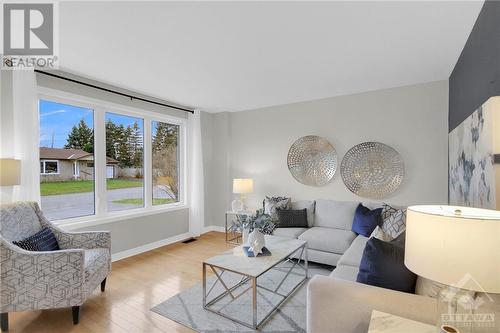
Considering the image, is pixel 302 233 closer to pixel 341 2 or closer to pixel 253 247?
pixel 253 247

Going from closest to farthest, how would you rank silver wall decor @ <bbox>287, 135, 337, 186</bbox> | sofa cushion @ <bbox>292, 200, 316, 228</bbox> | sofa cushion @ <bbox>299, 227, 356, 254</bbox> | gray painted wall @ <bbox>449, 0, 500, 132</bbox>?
gray painted wall @ <bbox>449, 0, 500, 132</bbox> < sofa cushion @ <bbox>299, 227, 356, 254</bbox> < sofa cushion @ <bbox>292, 200, 316, 228</bbox> < silver wall decor @ <bbox>287, 135, 337, 186</bbox>

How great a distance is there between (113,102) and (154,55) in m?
1.48

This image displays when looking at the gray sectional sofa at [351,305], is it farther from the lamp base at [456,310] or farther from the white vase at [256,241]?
the white vase at [256,241]

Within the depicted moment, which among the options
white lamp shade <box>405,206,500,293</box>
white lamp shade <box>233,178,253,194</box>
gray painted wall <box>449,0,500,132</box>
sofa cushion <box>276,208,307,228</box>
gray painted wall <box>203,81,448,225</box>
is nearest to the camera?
white lamp shade <box>405,206,500,293</box>

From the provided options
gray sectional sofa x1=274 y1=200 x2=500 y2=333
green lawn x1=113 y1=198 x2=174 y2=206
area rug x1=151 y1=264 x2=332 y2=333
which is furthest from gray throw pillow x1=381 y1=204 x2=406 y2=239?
green lawn x1=113 y1=198 x2=174 y2=206

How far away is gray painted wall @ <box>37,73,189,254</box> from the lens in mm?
3205

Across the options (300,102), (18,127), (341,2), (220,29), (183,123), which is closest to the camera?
(341,2)

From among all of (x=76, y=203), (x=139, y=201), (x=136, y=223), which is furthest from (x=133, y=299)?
(x=139, y=201)

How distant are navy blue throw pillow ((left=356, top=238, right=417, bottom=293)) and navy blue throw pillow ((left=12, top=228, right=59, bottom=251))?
8.70 ft

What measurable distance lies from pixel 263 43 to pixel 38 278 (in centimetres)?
275

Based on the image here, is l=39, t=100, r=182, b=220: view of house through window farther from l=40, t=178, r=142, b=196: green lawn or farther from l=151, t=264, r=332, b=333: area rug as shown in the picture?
l=151, t=264, r=332, b=333: area rug

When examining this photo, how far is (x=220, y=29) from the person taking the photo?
2104 millimetres

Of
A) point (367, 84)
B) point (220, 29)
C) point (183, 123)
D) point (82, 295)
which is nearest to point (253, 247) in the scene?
point (82, 295)

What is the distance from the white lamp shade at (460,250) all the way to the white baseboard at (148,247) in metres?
3.76
